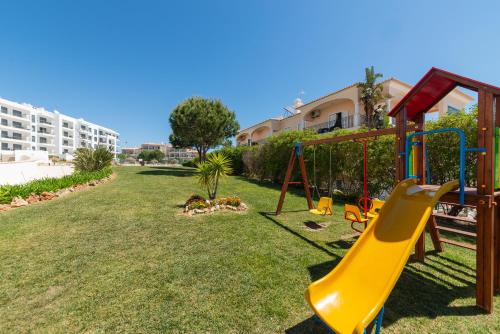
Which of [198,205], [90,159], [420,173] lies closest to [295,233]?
[420,173]

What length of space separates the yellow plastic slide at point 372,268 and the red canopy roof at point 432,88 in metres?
1.56

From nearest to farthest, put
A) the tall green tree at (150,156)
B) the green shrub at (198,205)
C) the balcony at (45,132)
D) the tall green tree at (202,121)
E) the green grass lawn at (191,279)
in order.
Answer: the green grass lawn at (191,279)
the green shrub at (198,205)
the tall green tree at (202,121)
the balcony at (45,132)
the tall green tree at (150,156)

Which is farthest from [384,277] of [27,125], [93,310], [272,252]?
[27,125]

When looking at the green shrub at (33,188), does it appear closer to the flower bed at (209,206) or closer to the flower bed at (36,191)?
the flower bed at (36,191)

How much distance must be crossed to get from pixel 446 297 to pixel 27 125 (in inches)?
3369

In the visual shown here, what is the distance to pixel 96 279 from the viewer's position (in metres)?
3.54

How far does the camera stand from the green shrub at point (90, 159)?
1647 cm

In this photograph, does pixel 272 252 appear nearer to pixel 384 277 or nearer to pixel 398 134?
pixel 384 277

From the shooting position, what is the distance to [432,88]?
13.0 feet

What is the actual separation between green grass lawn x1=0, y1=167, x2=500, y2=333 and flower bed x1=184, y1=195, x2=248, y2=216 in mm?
1130

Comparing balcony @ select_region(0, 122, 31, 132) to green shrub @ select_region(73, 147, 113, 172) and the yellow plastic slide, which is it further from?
the yellow plastic slide

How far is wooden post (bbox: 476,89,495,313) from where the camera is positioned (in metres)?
2.91

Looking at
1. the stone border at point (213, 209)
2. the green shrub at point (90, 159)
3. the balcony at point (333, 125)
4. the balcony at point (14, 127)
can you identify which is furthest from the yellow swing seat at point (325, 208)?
the balcony at point (14, 127)

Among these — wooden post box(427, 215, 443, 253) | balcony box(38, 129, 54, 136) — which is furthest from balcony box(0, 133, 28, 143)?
wooden post box(427, 215, 443, 253)
